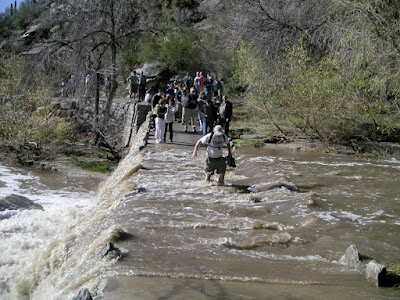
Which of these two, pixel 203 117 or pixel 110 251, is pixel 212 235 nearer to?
pixel 110 251

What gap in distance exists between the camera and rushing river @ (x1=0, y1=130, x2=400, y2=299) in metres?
6.59

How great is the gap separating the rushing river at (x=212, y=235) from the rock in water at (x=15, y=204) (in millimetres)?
443

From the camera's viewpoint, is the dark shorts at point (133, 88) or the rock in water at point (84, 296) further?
the dark shorts at point (133, 88)

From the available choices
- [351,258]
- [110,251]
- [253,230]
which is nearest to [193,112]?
[253,230]

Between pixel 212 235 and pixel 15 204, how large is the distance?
25.6 feet

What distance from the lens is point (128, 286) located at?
20.8 feet

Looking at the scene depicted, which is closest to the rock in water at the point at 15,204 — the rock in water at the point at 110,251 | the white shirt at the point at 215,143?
the white shirt at the point at 215,143

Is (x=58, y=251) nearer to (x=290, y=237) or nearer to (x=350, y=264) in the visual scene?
(x=290, y=237)

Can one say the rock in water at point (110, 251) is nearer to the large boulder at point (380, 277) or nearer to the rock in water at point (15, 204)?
the large boulder at point (380, 277)

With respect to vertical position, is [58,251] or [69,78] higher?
[69,78]

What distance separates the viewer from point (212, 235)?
848 centimetres

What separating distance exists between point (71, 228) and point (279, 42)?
1674 centimetres

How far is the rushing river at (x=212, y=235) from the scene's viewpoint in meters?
6.59

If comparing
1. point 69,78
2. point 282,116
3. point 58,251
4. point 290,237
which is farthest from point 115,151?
point 290,237
